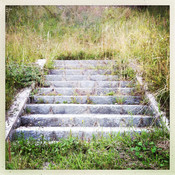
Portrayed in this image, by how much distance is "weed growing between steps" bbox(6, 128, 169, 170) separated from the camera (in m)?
1.96

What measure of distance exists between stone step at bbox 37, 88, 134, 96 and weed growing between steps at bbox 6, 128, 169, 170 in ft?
3.27

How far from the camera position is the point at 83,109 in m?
2.71

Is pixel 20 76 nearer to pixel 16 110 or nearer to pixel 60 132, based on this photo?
pixel 16 110

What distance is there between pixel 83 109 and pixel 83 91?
0.50 meters

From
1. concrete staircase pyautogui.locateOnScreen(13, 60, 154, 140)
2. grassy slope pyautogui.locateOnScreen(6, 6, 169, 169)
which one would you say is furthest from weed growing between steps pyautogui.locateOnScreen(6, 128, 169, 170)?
concrete staircase pyautogui.locateOnScreen(13, 60, 154, 140)

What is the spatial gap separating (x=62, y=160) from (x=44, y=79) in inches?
75.4

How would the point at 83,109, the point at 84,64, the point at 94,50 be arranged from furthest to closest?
the point at 94,50
the point at 84,64
the point at 83,109

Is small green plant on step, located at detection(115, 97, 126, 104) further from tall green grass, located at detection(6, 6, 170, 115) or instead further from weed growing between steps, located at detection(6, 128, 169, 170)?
weed growing between steps, located at detection(6, 128, 169, 170)

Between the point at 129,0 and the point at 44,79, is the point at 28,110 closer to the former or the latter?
the point at 44,79

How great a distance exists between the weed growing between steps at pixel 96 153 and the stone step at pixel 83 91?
3.27 ft

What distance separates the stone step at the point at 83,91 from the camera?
122 inches

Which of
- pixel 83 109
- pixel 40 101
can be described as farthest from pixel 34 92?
pixel 83 109

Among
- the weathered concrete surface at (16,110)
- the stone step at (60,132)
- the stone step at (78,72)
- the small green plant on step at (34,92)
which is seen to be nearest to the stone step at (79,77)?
the stone step at (78,72)

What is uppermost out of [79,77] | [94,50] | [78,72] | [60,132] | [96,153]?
[94,50]
